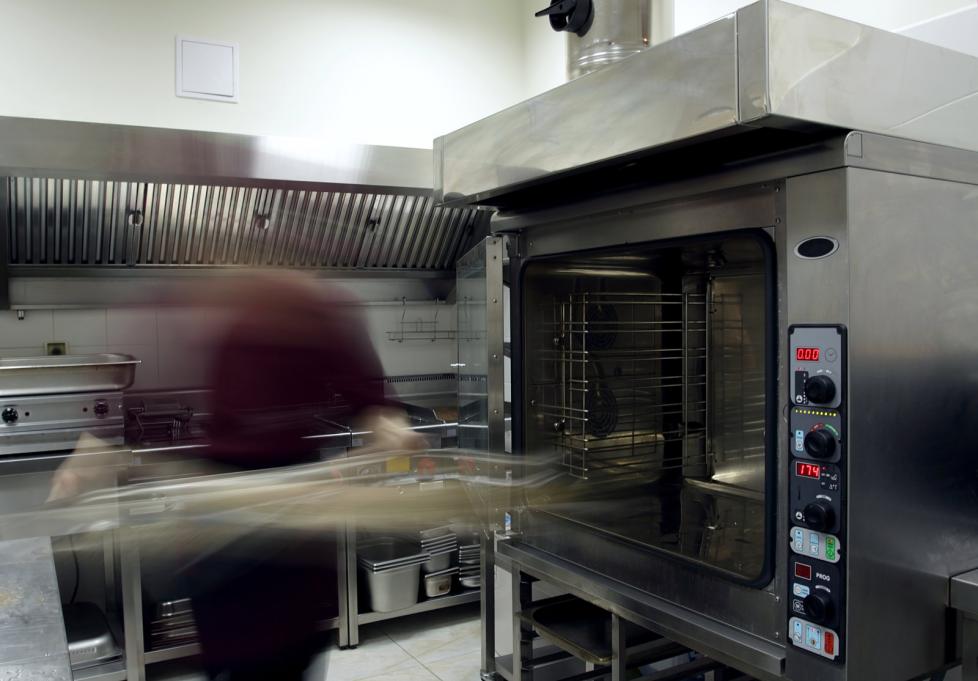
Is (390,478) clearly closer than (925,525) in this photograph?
No

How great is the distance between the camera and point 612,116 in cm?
124

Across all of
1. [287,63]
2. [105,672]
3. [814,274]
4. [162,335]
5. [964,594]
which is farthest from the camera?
[287,63]

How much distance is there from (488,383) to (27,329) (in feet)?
7.25

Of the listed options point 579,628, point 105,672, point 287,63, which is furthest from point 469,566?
point 287,63

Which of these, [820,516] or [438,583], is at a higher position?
[820,516]

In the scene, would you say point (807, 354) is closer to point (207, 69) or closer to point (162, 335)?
point (162, 335)

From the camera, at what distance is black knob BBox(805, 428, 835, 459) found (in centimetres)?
108

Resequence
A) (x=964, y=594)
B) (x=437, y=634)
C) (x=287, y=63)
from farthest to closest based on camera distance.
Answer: (x=437, y=634) < (x=287, y=63) < (x=964, y=594)

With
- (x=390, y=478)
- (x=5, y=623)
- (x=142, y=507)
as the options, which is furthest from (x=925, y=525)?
(x=142, y=507)

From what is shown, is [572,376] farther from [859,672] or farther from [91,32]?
[91,32]

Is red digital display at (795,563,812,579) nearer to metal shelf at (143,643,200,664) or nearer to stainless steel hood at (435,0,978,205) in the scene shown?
stainless steel hood at (435,0,978,205)

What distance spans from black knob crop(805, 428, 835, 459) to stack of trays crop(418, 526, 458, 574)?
92.2 inches

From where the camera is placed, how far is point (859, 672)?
110 cm

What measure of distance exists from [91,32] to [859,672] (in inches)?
117
